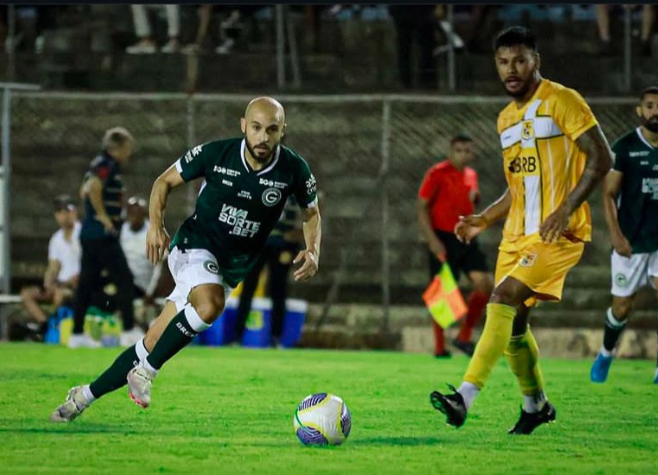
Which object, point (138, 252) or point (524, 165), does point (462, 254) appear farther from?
point (524, 165)

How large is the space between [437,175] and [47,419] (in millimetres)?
7537

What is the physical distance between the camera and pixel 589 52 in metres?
21.8

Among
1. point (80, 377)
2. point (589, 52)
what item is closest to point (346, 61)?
point (589, 52)

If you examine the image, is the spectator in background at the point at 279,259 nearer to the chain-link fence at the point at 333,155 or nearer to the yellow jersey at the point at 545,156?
the chain-link fence at the point at 333,155

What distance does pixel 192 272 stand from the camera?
9172 millimetres

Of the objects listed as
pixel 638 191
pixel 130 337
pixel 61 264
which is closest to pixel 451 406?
pixel 638 191

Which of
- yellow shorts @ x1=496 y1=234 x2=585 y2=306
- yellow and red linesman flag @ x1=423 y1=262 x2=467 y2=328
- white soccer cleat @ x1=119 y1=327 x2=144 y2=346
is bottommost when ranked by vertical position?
white soccer cleat @ x1=119 y1=327 x2=144 y2=346

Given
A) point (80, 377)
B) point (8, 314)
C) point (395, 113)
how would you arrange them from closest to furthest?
1. point (80, 377)
2. point (8, 314)
3. point (395, 113)

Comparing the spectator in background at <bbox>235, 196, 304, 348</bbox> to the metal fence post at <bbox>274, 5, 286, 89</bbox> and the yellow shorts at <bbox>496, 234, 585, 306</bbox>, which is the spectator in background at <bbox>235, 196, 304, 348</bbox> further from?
the yellow shorts at <bbox>496, 234, 585, 306</bbox>

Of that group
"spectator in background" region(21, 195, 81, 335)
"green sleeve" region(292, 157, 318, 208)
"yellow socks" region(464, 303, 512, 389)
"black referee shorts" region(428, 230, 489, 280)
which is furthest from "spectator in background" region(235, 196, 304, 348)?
"yellow socks" region(464, 303, 512, 389)

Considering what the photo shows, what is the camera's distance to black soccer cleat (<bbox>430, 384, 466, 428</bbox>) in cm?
835

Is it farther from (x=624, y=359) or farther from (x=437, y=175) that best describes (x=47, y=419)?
(x=624, y=359)

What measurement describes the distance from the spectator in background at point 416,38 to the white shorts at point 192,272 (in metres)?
11.8

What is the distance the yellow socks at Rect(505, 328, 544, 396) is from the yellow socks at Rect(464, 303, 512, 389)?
368mm
